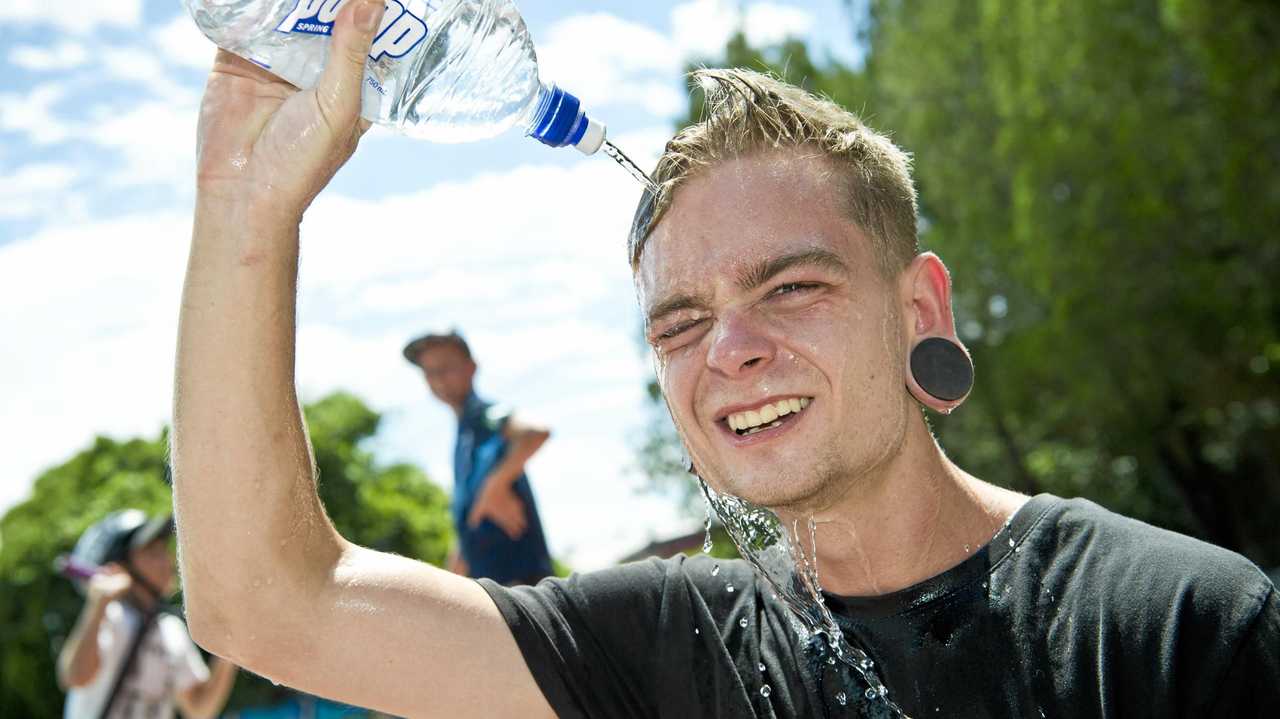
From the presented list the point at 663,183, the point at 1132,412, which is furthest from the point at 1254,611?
the point at 1132,412

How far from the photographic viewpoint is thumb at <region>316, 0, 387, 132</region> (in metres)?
2.02

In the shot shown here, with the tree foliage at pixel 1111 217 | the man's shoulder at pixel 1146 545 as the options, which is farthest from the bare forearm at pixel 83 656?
the tree foliage at pixel 1111 217

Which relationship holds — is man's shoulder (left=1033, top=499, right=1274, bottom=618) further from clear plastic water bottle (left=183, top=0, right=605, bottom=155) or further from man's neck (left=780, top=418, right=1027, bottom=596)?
clear plastic water bottle (left=183, top=0, right=605, bottom=155)

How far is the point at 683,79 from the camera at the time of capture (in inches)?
116

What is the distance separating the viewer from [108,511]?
1838 inches

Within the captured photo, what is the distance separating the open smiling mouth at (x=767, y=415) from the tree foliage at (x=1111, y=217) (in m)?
11.2

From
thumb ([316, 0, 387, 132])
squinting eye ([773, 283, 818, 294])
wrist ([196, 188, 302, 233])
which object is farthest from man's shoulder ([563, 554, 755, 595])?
thumb ([316, 0, 387, 132])

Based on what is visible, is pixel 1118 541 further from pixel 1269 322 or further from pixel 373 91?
pixel 1269 322

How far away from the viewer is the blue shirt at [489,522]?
6148 millimetres

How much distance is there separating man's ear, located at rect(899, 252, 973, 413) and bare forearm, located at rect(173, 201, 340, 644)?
1239 mm

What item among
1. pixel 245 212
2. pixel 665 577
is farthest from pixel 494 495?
pixel 245 212

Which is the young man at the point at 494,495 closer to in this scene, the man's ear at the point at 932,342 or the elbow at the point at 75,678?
the elbow at the point at 75,678

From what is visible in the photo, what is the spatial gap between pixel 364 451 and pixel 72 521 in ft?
39.9

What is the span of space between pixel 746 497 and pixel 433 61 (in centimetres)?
108
